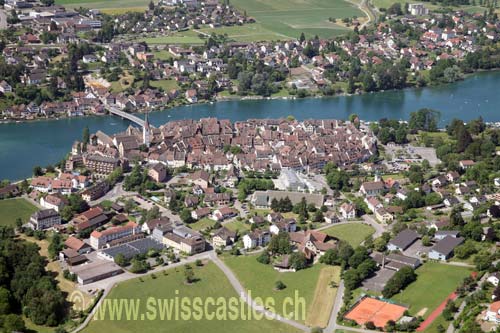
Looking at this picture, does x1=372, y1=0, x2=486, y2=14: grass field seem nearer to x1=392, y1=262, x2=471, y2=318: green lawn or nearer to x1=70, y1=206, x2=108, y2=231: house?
x1=70, y1=206, x2=108, y2=231: house

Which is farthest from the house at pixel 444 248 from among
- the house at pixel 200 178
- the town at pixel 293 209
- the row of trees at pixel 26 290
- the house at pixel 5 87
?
the house at pixel 5 87

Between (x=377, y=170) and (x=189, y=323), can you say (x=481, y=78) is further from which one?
(x=189, y=323)

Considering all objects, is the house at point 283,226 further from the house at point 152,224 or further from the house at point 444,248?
the house at point 444,248

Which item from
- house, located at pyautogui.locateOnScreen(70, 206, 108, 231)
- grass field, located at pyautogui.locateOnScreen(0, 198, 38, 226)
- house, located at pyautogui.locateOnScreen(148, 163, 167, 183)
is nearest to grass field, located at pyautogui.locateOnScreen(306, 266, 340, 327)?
house, located at pyautogui.locateOnScreen(70, 206, 108, 231)

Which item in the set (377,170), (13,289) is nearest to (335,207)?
(377,170)

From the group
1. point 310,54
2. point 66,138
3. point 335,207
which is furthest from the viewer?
point 310,54

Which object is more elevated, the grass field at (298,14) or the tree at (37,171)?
the grass field at (298,14)
